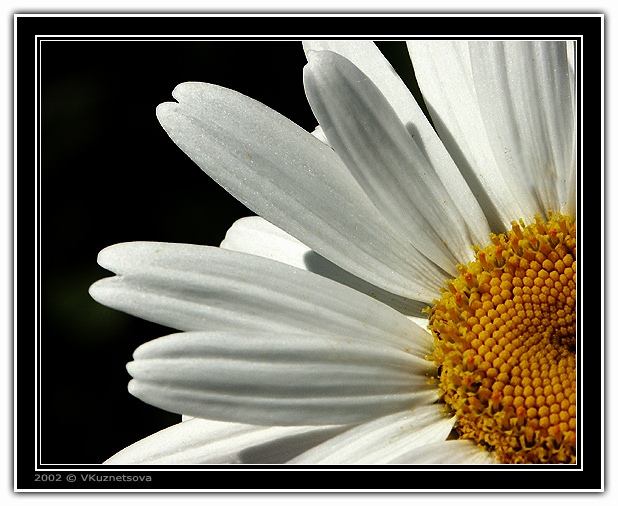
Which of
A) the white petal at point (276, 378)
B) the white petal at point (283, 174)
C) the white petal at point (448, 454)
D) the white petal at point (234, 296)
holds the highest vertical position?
the white petal at point (283, 174)

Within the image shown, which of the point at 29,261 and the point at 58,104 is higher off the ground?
the point at 58,104

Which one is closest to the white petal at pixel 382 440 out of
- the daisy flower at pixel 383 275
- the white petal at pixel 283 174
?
the daisy flower at pixel 383 275

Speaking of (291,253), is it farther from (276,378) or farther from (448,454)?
(448,454)

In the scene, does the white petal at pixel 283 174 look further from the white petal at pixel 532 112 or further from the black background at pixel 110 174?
the white petal at pixel 532 112

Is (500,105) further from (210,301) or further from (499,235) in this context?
(210,301)

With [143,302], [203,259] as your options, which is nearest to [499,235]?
[203,259]

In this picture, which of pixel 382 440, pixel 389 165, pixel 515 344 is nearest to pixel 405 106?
pixel 389 165

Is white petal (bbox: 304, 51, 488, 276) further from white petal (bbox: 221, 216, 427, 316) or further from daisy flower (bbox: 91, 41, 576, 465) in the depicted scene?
white petal (bbox: 221, 216, 427, 316)
